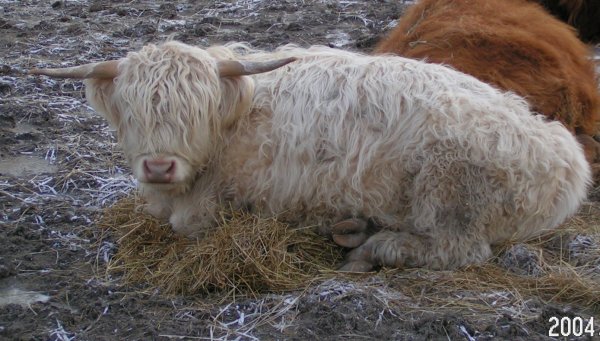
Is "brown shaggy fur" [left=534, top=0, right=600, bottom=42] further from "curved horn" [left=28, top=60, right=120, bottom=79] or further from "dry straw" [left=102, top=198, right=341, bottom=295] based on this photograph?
"curved horn" [left=28, top=60, right=120, bottom=79]

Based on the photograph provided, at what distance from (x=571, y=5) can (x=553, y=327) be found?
4.15 meters

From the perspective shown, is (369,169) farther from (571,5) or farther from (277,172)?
(571,5)

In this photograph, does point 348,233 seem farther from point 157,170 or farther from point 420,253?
point 157,170

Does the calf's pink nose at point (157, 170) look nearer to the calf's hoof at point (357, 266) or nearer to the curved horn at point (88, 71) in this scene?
the curved horn at point (88, 71)

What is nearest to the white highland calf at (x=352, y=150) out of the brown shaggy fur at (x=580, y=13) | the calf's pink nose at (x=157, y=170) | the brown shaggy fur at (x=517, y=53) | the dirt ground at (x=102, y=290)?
the calf's pink nose at (x=157, y=170)

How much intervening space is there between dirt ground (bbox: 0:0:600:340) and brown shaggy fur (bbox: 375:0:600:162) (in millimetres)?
603

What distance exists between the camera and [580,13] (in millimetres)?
6961

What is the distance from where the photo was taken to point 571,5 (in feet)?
22.7

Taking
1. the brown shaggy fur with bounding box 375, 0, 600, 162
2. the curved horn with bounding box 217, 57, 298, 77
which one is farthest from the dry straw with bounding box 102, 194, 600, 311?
the brown shaggy fur with bounding box 375, 0, 600, 162

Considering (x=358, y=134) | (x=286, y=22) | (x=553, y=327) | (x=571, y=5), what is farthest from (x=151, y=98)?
(x=286, y=22)

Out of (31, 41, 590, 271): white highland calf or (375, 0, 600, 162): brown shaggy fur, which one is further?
(375, 0, 600, 162): brown shaggy fur

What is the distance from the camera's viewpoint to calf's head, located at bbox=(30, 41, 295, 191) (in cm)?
399

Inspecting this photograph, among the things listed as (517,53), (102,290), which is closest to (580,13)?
(517,53)

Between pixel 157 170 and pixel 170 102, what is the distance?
1.02 ft
